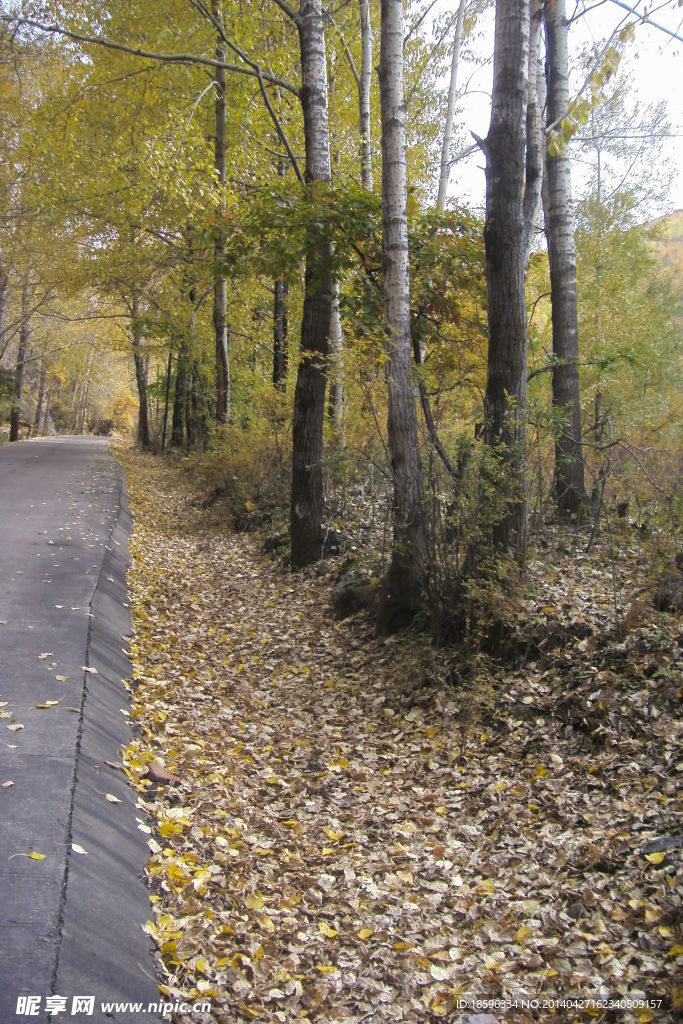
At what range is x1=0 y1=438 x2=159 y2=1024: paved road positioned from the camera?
268 cm

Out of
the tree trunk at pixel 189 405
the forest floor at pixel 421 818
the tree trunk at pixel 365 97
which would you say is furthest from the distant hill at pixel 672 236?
the forest floor at pixel 421 818

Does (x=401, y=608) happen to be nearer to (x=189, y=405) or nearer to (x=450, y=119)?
(x=450, y=119)

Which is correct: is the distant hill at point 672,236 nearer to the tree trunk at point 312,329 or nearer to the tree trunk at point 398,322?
the tree trunk at point 312,329

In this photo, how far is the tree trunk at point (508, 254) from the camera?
20.3 feet

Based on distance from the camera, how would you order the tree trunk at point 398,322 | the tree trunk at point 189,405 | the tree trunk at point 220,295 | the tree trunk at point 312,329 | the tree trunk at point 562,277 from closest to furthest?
the tree trunk at point 398,322, the tree trunk at point 562,277, the tree trunk at point 312,329, the tree trunk at point 220,295, the tree trunk at point 189,405

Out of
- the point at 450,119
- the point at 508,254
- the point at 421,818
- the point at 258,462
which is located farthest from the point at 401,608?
the point at 450,119

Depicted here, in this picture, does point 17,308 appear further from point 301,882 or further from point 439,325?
point 301,882

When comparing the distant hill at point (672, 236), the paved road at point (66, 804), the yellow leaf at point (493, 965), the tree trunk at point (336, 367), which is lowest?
the yellow leaf at point (493, 965)

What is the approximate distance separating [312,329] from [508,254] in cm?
328

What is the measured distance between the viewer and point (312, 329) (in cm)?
904

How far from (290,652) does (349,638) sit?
2.10 ft

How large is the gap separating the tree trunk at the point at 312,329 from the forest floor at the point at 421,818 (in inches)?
90.7

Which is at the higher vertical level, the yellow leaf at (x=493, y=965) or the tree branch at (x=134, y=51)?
the tree branch at (x=134, y=51)

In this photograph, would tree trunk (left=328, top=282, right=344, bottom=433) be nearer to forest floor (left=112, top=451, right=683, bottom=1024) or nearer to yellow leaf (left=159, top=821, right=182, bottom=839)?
forest floor (left=112, top=451, right=683, bottom=1024)
